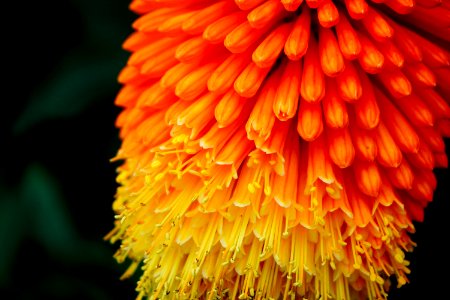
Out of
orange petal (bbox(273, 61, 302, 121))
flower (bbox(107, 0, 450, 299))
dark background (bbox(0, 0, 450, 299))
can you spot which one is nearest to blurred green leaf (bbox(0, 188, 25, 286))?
dark background (bbox(0, 0, 450, 299))

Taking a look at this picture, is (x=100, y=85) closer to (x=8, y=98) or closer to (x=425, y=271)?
(x=8, y=98)

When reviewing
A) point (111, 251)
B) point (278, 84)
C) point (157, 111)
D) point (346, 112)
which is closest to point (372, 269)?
point (346, 112)

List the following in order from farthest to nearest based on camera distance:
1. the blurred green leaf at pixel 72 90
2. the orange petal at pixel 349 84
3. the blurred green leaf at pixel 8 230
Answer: the blurred green leaf at pixel 8 230, the blurred green leaf at pixel 72 90, the orange petal at pixel 349 84

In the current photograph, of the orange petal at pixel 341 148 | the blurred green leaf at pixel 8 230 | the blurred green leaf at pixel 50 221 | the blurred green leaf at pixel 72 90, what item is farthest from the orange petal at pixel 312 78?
the blurred green leaf at pixel 8 230

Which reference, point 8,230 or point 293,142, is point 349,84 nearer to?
point 293,142

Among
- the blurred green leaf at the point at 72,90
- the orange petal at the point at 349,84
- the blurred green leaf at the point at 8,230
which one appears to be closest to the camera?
the orange petal at the point at 349,84

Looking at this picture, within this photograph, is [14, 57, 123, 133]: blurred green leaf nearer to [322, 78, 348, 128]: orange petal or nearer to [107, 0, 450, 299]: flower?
[107, 0, 450, 299]: flower

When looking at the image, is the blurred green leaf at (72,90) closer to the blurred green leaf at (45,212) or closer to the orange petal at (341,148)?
the blurred green leaf at (45,212)
